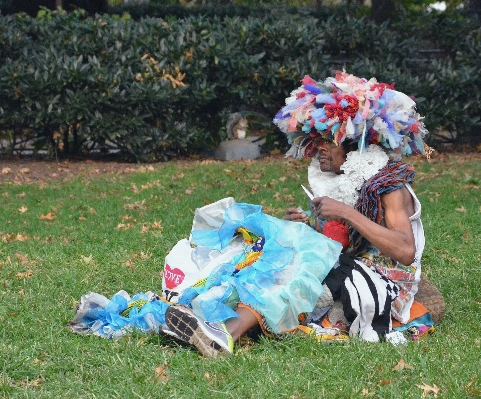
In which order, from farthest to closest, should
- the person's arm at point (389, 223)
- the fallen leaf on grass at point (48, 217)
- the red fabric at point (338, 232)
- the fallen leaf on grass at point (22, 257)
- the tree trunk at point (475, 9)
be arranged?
1. the tree trunk at point (475, 9)
2. the fallen leaf on grass at point (48, 217)
3. the fallen leaf on grass at point (22, 257)
4. the red fabric at point (338, 232)
5. the person's arm at point (389, 223)

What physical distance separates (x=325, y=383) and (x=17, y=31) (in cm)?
892

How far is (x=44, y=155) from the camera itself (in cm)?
1151

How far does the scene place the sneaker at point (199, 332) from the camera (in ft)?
13.4

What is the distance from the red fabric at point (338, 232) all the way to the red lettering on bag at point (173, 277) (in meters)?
0.86

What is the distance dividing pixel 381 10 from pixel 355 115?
1185 cm

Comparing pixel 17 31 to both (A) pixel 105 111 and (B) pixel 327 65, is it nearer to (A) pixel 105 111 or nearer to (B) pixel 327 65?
(A) pixel 105 111

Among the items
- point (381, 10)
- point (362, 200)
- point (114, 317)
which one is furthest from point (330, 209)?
point (381, 10)

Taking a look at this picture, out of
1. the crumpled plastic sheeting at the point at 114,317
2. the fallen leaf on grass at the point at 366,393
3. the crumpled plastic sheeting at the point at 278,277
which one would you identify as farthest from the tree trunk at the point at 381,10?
the fallen leaf on grass at the point at 366,393

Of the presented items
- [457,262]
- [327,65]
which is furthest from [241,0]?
[457,262]

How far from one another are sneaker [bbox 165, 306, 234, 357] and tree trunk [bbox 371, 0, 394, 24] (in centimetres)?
1231

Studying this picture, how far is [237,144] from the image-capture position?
11805mm

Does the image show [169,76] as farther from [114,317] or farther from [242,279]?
[242,279]

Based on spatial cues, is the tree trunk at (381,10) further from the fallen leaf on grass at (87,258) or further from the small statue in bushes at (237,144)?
the fallen leaf on grass at (87,258)

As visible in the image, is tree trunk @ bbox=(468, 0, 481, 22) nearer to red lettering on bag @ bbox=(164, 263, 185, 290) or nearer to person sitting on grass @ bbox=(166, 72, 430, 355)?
person sitting on grass @ bbox=(166, 72, 430, 355)
